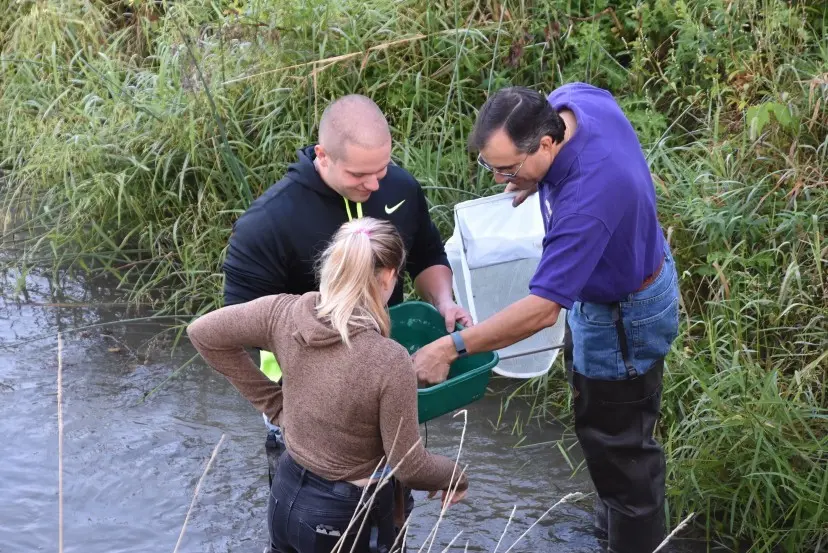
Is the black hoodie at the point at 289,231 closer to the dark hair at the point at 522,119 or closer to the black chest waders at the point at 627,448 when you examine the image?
the dark hair at the point at 522,119

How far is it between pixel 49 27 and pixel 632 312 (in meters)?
5.22

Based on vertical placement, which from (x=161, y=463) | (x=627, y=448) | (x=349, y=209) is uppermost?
(x=349, y=209)

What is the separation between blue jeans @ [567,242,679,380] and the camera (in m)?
3.14

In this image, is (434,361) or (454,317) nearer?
(434,361)

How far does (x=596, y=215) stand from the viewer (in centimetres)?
280

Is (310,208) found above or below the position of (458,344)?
above

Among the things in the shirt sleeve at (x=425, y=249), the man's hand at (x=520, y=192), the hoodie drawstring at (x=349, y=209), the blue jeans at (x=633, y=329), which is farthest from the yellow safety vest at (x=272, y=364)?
the blue jeans at (x=633, y=329)

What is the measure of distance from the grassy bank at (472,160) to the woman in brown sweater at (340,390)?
154cm

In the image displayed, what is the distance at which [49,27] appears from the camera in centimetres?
678

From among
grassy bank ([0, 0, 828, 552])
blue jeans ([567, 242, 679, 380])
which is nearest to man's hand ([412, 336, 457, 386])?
blue jeans ([567, 242, 679, 380])

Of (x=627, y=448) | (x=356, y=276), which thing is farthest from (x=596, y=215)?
(x=627, y=448)

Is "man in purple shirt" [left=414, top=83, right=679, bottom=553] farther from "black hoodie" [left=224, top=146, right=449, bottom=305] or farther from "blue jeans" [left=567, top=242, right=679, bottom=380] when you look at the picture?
"black hoodie" [left=224, top=146, right=449, bottom=305]

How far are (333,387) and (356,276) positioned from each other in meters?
0.28

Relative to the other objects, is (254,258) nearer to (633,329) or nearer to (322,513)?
(322,513)
